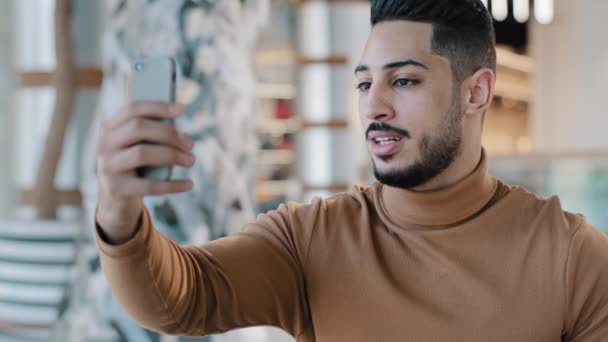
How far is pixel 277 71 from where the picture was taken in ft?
22.6

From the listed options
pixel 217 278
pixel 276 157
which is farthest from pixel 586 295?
pixel 276 157

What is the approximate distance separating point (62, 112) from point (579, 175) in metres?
2.17

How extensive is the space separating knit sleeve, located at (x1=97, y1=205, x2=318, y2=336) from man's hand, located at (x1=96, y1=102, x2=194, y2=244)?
85 mm

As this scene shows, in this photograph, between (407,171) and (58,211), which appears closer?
(407,171)

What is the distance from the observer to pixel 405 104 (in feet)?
3.69

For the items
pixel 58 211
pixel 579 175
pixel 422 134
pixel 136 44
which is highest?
pixel 136 44

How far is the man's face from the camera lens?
3.67ft

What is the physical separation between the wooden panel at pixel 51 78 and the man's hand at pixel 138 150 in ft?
1.79

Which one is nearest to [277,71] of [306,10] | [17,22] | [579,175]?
[306,10]

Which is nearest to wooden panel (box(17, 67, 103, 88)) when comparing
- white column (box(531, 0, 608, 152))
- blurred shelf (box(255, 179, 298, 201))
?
blurred shelf (box(255, 179, 298, 201))

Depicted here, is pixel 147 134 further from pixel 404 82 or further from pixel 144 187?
pixel 404 82

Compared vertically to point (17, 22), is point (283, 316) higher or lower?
lower

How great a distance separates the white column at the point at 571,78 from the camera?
20.4 ft

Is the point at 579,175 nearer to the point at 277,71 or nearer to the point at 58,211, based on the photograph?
the point at 58,211
